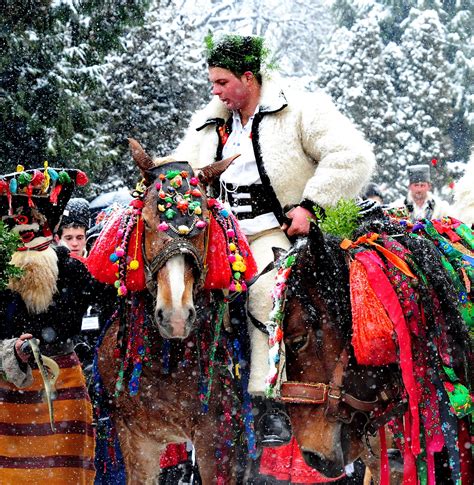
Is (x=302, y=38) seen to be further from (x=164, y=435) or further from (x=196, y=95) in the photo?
(x=164, y=435)

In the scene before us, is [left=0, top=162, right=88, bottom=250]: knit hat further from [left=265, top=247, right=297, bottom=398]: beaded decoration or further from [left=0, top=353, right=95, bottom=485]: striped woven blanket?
[left=265, top=247, right=297, bottom=398]: beaded decoration

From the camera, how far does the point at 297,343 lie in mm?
3354

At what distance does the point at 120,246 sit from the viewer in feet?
13.7

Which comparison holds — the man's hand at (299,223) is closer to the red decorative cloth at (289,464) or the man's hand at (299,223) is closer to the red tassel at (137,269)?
the red tassel at (137,269)

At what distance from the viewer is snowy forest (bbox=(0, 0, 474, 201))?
1306 cm

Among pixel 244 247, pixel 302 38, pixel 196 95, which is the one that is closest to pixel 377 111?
pixel 196 95

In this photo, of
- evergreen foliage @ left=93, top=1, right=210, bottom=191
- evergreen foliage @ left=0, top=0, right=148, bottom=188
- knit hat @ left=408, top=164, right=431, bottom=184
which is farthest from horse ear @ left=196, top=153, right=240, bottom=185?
evergreen foliage @ left=93, top=1, right=210, bottom=191

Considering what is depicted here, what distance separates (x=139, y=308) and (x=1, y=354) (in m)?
0.75

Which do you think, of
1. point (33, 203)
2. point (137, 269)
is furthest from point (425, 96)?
point (137, 269)

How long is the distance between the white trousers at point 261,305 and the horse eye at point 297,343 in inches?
37.3

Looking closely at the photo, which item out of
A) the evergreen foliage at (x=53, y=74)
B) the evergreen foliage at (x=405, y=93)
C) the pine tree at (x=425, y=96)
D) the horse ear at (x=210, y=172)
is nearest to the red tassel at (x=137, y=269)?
the horse ear at (x=210, y=172)

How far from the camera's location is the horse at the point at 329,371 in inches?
127

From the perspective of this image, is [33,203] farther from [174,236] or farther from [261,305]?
[261,305]

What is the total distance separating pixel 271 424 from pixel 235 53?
7.23ft
